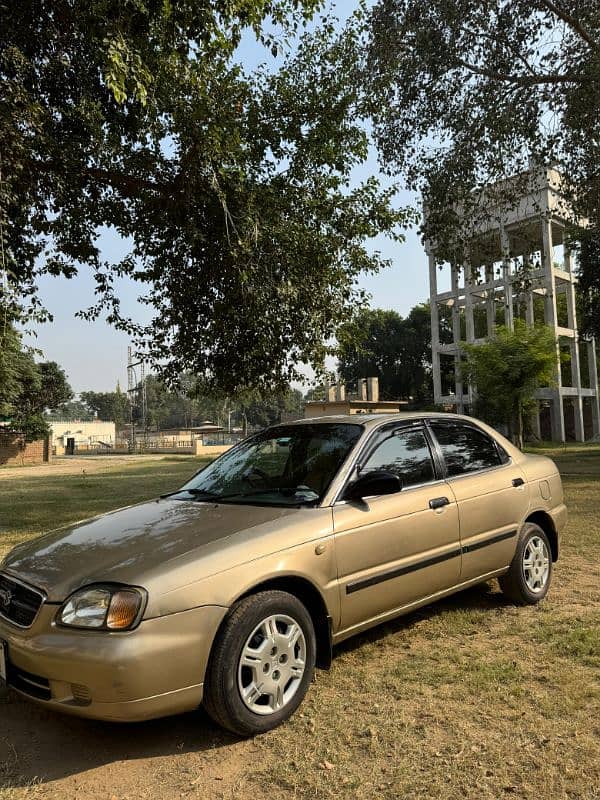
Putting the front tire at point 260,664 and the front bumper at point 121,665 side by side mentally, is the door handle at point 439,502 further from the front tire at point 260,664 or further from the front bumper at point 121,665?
A: the front bumper at point 121,665

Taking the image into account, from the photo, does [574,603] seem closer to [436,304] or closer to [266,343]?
[266,343]

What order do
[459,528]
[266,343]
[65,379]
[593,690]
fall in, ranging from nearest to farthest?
[593,690] < [459,528] < [266,343] < [65,379]

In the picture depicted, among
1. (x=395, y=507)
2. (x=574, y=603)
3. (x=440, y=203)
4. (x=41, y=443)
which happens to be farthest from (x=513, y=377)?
(x=41, y=443)

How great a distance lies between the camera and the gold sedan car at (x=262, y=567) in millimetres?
2857

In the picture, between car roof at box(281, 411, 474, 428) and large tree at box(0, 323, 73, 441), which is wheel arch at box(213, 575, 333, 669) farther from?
large tree at box(0, 323, 73, 441)

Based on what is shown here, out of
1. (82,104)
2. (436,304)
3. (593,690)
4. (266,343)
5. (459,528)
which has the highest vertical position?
(436,304)

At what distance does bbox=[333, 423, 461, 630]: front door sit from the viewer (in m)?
3.69

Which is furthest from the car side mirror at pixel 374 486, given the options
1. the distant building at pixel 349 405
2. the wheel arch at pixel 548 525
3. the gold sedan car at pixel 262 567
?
the distant building at pixel 349 405

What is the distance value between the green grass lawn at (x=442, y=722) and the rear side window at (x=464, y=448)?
1.16 meters

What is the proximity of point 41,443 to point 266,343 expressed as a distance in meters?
36.5

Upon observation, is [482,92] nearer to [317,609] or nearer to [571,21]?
[571,21]

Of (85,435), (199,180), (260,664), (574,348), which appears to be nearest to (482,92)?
(199,180)

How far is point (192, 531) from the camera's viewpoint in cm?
346

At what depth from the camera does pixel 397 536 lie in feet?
13.0
